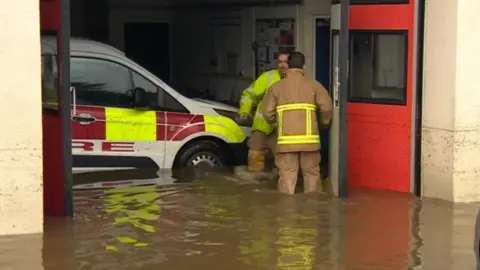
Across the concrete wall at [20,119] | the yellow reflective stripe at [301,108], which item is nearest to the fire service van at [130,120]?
the yellow reflective stripe at [301,108]

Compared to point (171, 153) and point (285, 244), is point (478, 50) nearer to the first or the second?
point (285, 244)

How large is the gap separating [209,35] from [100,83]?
5.70 metres

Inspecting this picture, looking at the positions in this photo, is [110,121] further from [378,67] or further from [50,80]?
[378,67]

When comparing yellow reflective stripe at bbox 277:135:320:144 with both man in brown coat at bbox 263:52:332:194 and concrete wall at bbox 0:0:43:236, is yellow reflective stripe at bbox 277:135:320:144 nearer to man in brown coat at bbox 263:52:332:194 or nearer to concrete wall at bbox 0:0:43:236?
man in brown coat at bbox 263:52:332:194

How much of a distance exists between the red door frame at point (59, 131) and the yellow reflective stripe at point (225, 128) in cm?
291

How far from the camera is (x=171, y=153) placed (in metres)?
11.0

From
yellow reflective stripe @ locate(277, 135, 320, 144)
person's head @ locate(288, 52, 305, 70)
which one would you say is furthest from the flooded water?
person's head @ locate(288, 52, 305, 70)

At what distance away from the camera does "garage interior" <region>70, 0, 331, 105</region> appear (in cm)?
1281

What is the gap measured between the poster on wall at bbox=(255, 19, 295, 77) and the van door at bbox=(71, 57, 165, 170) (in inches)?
116

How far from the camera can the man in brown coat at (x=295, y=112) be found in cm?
967

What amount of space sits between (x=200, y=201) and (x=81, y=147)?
192cm

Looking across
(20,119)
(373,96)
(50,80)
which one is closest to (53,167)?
(50,80)

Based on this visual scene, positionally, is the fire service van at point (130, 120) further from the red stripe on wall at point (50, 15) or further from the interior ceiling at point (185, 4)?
the interior ceiling at point (185, 4)

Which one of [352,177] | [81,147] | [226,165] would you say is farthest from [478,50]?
[81,147]
